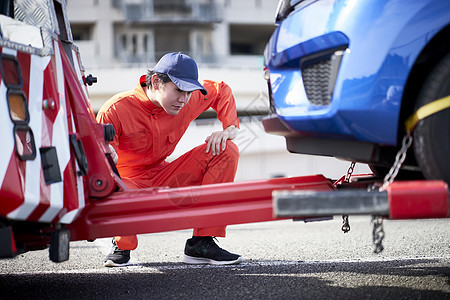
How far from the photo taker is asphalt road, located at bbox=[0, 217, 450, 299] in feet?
9.56

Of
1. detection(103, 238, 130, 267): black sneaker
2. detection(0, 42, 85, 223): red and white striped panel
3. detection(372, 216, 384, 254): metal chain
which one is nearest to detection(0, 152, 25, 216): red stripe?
detection(0, 42, 85, 223): red and white striped panel

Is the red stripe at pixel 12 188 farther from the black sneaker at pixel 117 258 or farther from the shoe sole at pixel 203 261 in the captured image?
the shoe sole at pixel 203 261

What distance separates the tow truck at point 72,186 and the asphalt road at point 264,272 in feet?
1.46

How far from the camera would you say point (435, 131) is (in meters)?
2.31

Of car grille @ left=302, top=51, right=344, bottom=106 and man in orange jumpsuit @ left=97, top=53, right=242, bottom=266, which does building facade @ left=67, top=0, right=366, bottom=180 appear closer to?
man in orange jumpsuit @ left=97, top=53, right=242, bottom=266

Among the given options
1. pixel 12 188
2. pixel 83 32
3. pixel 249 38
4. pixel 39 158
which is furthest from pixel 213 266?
pixel 249 38

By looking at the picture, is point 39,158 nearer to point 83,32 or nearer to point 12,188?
point 12,188

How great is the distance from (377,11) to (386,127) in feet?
1.63

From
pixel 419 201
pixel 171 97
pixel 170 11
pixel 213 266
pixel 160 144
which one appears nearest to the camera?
pixel 419 201

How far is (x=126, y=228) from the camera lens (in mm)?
2797

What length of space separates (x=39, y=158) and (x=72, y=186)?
261 millimetres

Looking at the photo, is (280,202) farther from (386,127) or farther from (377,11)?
(377,11)

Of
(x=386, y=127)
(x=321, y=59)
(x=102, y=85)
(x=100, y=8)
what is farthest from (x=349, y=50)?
(x=100, y=8)

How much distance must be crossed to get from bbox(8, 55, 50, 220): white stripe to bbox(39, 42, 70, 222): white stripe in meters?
0.11
